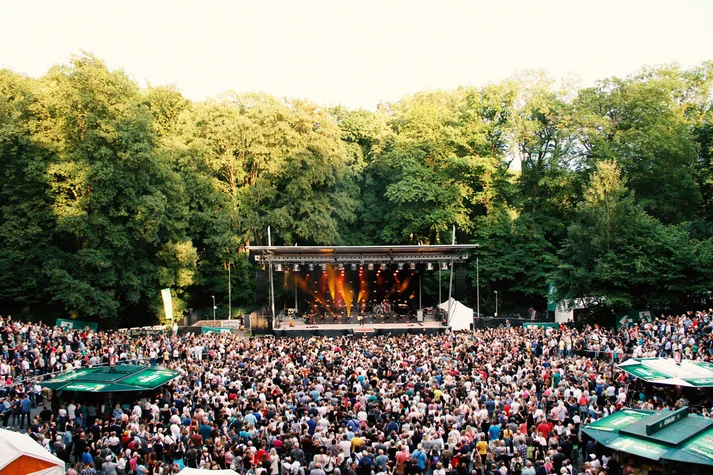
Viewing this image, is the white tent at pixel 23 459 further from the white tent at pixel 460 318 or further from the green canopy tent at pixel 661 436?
the white tent at pixel 460 318

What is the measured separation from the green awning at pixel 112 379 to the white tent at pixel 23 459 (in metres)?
4.28

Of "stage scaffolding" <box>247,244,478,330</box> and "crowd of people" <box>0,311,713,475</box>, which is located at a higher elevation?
"stage scaffolding" <box>247,244,478,330</box>

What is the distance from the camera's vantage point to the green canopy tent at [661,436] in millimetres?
8828

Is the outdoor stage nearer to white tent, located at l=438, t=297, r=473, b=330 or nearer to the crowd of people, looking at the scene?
white tent, located at l=438, t=297, r=473, b=330

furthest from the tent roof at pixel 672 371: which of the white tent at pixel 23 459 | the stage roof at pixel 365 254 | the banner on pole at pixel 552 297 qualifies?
the stage roof at pixel 365 254

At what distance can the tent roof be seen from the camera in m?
13.3

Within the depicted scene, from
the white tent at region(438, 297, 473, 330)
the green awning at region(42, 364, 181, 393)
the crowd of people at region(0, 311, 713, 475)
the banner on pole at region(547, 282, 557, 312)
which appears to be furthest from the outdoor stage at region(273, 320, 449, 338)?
the green awning at region(42, 364, 181, 393)

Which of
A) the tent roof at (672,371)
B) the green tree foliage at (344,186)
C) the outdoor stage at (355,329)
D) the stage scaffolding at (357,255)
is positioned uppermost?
the green tree foliage at (344,186)

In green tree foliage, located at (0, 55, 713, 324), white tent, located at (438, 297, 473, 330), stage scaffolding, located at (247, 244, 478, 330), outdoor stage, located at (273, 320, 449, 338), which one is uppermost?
green tree foliage, located at (0, 55, 713, 324)

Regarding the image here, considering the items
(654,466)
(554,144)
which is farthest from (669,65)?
(654,466)

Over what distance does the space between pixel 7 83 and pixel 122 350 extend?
17710 millimetres

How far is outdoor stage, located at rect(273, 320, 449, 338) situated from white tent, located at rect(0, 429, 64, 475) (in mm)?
19000

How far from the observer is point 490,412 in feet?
40.8

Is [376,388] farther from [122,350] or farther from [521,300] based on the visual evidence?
[521,300]
